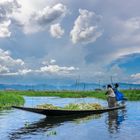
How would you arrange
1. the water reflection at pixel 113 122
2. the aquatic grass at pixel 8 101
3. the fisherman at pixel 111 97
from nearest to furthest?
the water reflection at pixel 113 122 → the fisherman at pixel 111 97 → the aquatic grass at pixel 8 101

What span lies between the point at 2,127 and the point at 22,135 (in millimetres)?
3465

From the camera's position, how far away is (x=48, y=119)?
2523 centimetres

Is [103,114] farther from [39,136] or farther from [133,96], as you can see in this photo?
[133,96]

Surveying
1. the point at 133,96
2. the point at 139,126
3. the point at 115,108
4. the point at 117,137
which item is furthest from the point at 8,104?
the point at 133,96

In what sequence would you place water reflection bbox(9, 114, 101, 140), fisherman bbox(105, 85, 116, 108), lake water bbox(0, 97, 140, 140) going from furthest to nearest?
fisherman bbox(105, 85, 116, 108) < water reflection bbox(9, 114, 101, 140) < lake water bbox(0, 97, 140, 140)

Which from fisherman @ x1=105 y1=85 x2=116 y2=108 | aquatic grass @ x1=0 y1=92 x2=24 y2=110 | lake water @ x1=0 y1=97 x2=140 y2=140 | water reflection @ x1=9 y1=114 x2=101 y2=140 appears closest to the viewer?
lake water @ x1=0 y1=97 x2=140 y2=140

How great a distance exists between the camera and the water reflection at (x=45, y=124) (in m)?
19.3

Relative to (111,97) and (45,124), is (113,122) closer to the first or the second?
(45,124)

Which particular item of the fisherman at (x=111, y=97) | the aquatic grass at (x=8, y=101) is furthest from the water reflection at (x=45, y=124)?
the aquatic grass at (x=8, y=101)

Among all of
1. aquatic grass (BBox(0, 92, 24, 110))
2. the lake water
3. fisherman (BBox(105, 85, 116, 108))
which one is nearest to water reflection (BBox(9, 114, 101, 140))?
the lake water

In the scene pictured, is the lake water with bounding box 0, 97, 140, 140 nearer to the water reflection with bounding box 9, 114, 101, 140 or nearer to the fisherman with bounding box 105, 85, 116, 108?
the water reflection with bounding box 9, 114, 101, 140

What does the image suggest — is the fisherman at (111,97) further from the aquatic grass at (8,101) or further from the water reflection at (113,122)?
the aquatic grass at (8,101)

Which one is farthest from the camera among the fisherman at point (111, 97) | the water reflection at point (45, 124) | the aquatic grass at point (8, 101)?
the aquatic grass at point (8, 101)

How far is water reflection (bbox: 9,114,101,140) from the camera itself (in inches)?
761
